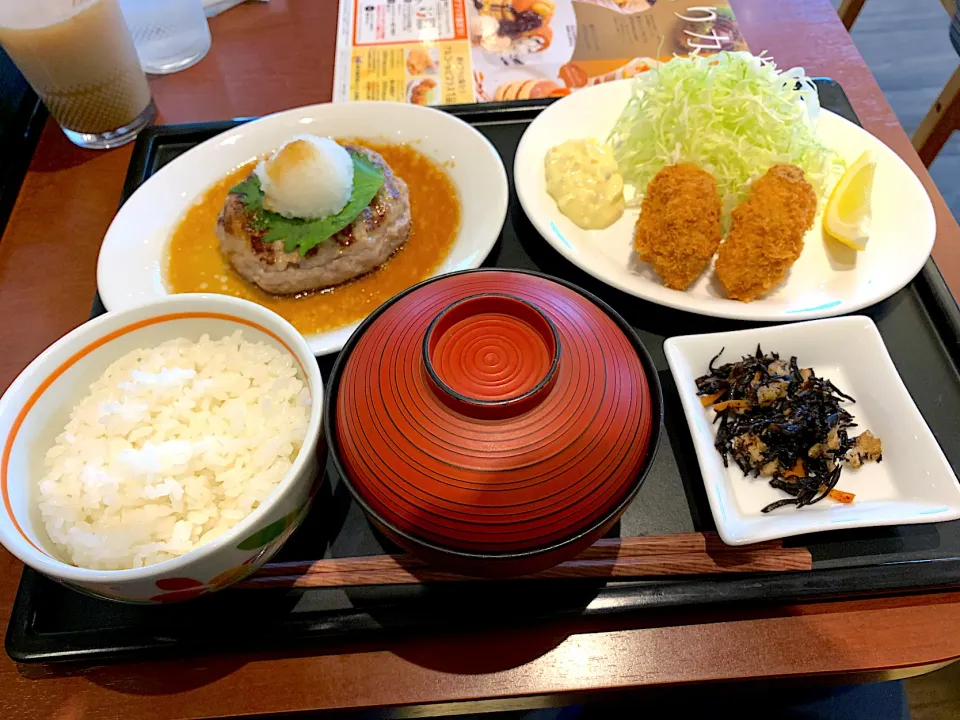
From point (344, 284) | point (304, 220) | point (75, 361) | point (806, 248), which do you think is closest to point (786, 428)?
point (806, 248)

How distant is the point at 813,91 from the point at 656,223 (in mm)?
800

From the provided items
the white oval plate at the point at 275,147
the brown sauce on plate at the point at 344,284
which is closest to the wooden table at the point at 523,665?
the white oval plate at the point at 275,147

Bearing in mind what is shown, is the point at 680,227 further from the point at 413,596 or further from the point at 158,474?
the point at 158,474

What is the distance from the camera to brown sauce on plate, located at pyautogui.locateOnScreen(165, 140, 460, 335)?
1841 millimetres

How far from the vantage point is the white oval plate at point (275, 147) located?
1.76m

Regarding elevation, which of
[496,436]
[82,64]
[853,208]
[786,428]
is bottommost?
[786,428]

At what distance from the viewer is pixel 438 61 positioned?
8.17ft

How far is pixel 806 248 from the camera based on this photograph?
184 cm

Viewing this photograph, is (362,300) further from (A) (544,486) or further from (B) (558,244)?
(A) (544,486)

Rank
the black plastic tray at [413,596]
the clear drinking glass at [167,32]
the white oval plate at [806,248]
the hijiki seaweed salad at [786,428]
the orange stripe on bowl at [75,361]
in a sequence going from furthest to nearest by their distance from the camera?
the clear drinking glass at [167,32], the white oval plate at [806,248], the hijiki seaweed salad at [786,428], the black plastic tray at [413,596], the orange stripe on bowl at [75,361]

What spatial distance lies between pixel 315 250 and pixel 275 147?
53 cm

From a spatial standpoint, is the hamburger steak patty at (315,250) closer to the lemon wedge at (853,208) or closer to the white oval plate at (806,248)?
the white oval plate at (806,248)

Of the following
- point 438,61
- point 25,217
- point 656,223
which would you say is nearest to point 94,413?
point 25,217

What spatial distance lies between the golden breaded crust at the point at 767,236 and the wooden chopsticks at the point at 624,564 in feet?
2.37
